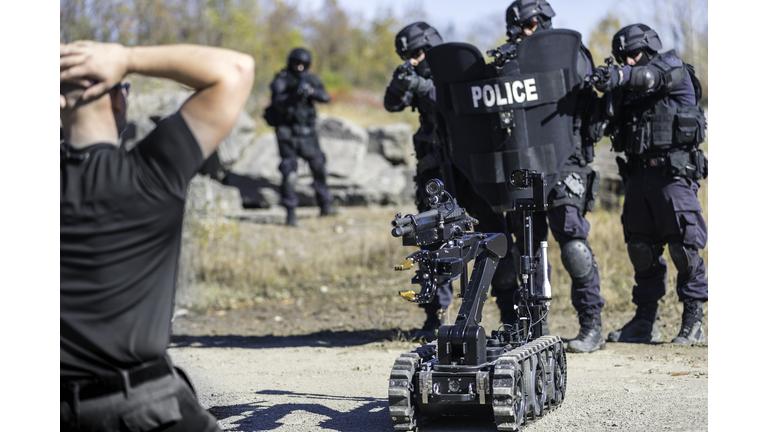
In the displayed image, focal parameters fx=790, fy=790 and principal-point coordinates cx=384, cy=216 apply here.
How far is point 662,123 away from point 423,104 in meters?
Result: 1.76

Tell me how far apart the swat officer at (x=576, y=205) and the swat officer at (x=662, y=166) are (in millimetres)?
382

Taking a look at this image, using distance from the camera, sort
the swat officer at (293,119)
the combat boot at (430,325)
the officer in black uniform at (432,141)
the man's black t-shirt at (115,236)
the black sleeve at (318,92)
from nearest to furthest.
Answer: the man's black t-shirt at (115,236) → the officer in black uniform at (432,141) → the combat boot at (430,325) → the black sleeve at (318,92) → the swat officer at (293,119)

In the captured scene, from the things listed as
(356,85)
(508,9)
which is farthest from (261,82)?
(508,9)

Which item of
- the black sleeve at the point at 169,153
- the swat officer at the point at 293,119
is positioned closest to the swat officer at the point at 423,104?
the black sleeve at the point at 169,153

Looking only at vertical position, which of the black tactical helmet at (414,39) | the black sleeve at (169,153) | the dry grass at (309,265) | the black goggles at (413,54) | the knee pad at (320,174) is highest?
the black tactical helmet at (414,39)

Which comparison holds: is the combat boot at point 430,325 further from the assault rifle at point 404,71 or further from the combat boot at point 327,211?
the combat boot at point 327,211

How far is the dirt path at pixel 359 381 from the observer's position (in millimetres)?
4152

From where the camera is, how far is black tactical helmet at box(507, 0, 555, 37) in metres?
5.52

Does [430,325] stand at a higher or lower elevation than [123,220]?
lower

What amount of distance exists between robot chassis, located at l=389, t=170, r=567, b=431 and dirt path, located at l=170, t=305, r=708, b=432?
0.25 m

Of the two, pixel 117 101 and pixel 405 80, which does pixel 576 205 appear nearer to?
pixel 405 80

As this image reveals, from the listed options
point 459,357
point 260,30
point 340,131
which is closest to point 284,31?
point 260,30

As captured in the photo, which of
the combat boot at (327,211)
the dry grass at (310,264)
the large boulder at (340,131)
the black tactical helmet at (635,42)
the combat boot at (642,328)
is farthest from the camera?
the large boulder at (340,131)

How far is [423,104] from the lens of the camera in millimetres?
6070
